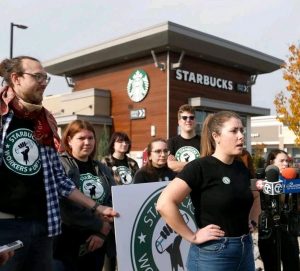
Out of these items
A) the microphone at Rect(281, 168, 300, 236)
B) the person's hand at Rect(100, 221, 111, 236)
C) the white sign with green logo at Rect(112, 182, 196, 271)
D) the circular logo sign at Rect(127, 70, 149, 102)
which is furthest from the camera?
the circular logo sign at Rect(127, 70, 149, 102)

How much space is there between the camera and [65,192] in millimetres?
3307

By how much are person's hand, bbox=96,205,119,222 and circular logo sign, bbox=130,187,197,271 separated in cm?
25

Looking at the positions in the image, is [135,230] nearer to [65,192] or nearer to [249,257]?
[65,192]

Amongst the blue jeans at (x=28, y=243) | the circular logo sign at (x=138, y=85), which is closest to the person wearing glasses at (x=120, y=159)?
the blue jeans at (x=28, y=243)

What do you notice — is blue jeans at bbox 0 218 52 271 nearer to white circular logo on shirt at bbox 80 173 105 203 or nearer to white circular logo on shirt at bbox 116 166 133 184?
white circular logo on shirt at bbox 80 173 105 203

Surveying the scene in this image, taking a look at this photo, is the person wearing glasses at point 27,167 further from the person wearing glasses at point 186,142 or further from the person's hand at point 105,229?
the person wearing glasses at point 186,142

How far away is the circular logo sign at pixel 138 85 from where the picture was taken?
→ 2488 centimetres

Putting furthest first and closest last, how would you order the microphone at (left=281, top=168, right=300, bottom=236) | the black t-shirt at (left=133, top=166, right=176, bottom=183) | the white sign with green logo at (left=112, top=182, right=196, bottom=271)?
1. the black t-shirt at (left=133, top=166, right=176, bottom=183)
2. the microphone at (left=281, top=168, right=300, bottom=236)
3. the white sign with green logo at (left=112, top=182, right=196, bottom=271)

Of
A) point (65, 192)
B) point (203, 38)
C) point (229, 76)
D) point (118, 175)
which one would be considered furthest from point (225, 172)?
point (229, 76)

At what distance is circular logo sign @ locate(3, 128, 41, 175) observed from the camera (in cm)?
284

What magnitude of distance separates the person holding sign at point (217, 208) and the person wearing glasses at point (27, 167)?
0.77m

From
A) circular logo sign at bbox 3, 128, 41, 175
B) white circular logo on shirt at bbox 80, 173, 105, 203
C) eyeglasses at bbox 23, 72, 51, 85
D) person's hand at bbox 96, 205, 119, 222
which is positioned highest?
eyeglasses at bbox 23, 72, 51, 85

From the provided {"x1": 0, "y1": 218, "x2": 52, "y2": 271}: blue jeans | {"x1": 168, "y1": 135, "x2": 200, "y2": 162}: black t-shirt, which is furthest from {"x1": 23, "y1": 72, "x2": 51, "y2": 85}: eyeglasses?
{"x1": 168, "y1": 135, "x2": 200, "y2": 162}: black t-shirt

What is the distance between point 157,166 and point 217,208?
2.44 metres
